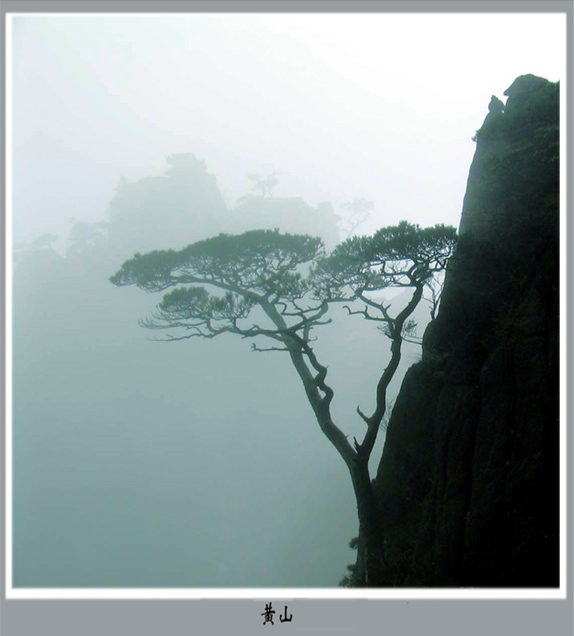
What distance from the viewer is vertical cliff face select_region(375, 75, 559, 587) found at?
4.38 metres

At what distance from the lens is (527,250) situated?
607 centimetres

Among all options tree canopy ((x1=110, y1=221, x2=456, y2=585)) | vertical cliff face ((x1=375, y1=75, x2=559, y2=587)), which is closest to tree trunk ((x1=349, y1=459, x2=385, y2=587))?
tree canopy ((x1=110, y1=221, x2=456, y2=585))

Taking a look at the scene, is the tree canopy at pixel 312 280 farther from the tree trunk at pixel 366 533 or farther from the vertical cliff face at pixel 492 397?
the vertical cliff face at pixel 492 397

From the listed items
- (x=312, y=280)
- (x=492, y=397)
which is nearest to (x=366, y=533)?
(x=492, y=397)

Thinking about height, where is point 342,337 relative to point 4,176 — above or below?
below

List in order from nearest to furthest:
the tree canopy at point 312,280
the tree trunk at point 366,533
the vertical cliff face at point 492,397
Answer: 1. the vertical cliff face at point 492,397
2. the tree trunk at point 366,533
3. the tree canopy at point 312,280

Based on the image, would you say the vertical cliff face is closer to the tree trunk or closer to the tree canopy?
the tree trunk

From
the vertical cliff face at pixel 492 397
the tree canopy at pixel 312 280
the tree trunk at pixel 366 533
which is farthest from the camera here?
the tree canopy at pixel 312 280

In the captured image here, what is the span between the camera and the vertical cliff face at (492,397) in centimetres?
438

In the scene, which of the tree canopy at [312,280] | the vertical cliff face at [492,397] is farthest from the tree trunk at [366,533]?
the vertical cliff face at [492,397]

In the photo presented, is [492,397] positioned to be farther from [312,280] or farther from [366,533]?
[312,280]
